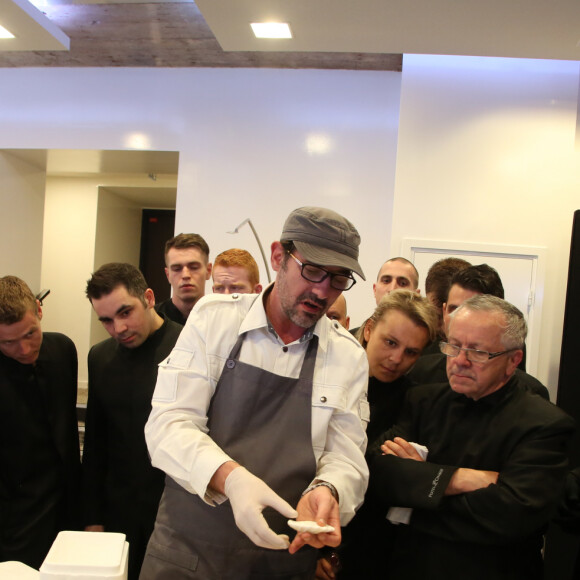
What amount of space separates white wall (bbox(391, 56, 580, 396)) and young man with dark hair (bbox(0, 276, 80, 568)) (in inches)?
→ 107

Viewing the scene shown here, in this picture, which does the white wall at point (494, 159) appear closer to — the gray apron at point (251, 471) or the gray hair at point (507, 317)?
the gray hair at point (507, 317)

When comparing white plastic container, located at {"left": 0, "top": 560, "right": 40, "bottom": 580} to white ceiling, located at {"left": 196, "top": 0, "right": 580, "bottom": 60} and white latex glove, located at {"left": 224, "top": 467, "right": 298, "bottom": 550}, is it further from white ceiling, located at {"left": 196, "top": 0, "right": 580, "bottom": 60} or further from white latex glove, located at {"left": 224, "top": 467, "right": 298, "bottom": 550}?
white ceiling, located at {"left": 196, "top": 0, "right": 580, "bottom": 60}

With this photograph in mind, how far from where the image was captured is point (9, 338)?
2.14 meters

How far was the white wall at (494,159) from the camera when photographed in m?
4.24

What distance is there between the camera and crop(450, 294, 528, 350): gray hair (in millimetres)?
1681

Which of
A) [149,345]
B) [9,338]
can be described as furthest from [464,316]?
[9,338]

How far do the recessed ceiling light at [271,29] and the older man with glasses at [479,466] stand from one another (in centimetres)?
280

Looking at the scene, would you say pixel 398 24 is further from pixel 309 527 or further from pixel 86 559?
pixel 86 559

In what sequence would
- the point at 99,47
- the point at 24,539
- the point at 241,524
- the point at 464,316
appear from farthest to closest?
the point at 99,47, the point at 24,539, the point at 464,316, the point at 241,524

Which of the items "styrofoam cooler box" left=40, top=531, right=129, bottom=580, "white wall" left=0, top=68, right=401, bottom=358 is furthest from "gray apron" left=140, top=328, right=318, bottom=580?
"white wall" left=0, top=68, right=401, bottom=358

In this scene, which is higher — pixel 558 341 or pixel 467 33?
pixel 467 33

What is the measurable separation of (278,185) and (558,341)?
2485 millimetres

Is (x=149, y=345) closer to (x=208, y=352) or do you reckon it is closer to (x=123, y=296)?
(x=123, y=296)

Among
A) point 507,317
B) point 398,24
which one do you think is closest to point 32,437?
point 507,317
